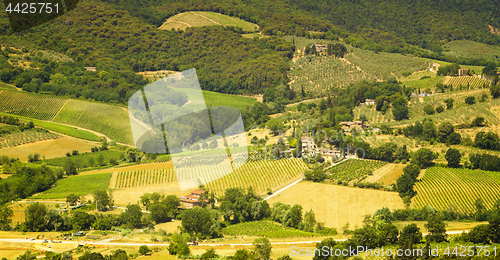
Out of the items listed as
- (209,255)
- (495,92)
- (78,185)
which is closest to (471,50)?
(495,92)

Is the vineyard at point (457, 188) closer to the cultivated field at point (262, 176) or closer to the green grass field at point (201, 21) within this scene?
the cultivated field at point (262, 176)

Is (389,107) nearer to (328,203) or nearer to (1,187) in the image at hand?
(328,203)

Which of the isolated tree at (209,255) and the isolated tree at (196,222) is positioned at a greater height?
the isolated tree at (209,255)

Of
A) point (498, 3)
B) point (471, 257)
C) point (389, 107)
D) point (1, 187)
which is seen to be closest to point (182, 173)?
point (1, 187)

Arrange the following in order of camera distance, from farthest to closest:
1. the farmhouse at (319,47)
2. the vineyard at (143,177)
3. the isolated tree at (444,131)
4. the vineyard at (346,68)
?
the farmhouse at (319,47)
the vineyard at (346,68)
the isolated tree at (444,131)
the vineyard at (143,177)

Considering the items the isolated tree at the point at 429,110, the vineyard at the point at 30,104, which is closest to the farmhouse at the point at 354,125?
the isolated tree at the point at 429,110

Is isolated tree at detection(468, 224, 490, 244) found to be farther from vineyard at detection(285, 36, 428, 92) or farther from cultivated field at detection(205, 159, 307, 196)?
vineyard at detection(285, 36, 428, 92)
